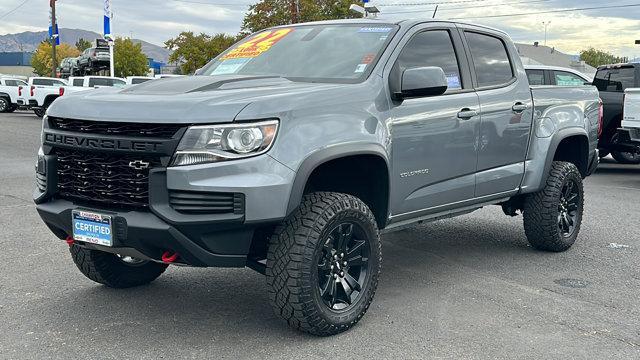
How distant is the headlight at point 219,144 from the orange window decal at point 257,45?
1.69 m

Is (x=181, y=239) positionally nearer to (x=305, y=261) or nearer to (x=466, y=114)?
(x=305, y=261)

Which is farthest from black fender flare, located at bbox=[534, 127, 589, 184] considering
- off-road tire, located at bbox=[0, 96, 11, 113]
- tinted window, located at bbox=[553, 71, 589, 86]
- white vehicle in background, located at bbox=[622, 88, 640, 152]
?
off-road tire, located at bbox=[0, 96, 11, 113]

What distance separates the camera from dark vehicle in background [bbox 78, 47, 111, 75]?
4450cm

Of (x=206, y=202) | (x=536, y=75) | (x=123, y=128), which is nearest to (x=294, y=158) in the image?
(x=206, y=202)

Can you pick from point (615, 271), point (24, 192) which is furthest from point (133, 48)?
point (615, 271)

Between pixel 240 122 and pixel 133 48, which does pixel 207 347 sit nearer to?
pixel 240 122

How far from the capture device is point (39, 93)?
28.1 m

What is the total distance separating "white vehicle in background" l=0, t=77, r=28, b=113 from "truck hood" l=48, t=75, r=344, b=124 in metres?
29.9

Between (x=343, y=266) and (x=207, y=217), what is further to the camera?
(x=343, y=266)

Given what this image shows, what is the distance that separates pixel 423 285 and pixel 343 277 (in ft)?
3.98

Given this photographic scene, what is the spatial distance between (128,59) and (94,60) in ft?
117

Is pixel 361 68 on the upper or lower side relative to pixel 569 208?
upper

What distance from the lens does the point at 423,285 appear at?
204 inches

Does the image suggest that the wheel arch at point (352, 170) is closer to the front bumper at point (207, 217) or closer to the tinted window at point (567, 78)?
the front bumper at point (207, 217)
